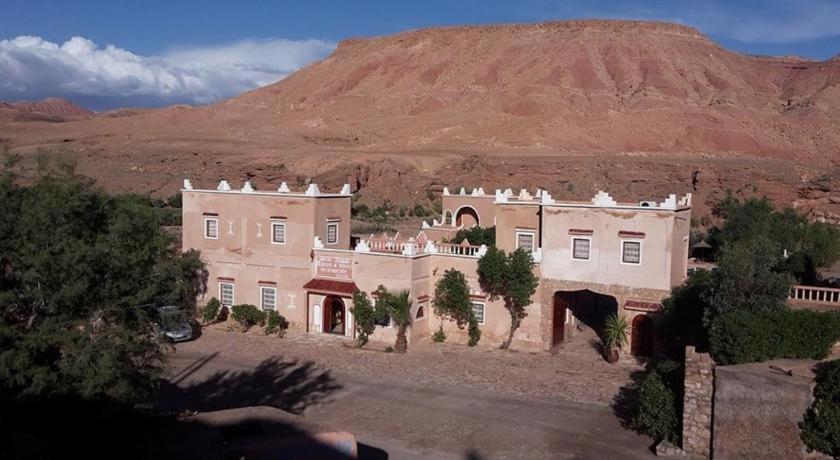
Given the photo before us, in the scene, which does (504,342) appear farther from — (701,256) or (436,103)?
(436,103)

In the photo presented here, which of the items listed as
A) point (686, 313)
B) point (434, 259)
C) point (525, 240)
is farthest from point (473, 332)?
point (686, 313)

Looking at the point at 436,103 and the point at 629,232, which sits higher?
the point at 436,103

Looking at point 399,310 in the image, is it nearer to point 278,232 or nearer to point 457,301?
point 457,301

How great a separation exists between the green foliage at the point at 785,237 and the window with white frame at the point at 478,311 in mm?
7403

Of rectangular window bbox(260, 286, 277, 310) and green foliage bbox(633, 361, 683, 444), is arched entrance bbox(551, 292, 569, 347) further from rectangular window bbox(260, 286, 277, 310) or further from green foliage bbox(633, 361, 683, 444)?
rectangular window bbox(260, 286, 277, 310)

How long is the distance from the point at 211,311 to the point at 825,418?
19858 mm

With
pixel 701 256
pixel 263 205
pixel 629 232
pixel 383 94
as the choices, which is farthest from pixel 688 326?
pixel 383 94

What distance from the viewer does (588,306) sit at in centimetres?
2998

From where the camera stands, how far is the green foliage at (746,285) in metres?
17.8

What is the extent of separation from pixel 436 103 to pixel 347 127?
11.1 metres

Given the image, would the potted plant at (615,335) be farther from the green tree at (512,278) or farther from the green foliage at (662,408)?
the green foliage at (662,408)

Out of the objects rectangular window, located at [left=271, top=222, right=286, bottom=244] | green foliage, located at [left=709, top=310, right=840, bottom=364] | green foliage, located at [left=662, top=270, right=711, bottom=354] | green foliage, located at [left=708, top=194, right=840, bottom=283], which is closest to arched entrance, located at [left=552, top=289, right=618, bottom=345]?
green foliage, located at [left=662, top=270, right=711, bottom=354]

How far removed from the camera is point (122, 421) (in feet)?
39.7

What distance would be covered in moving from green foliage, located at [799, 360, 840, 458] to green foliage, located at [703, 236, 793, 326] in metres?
3.35
